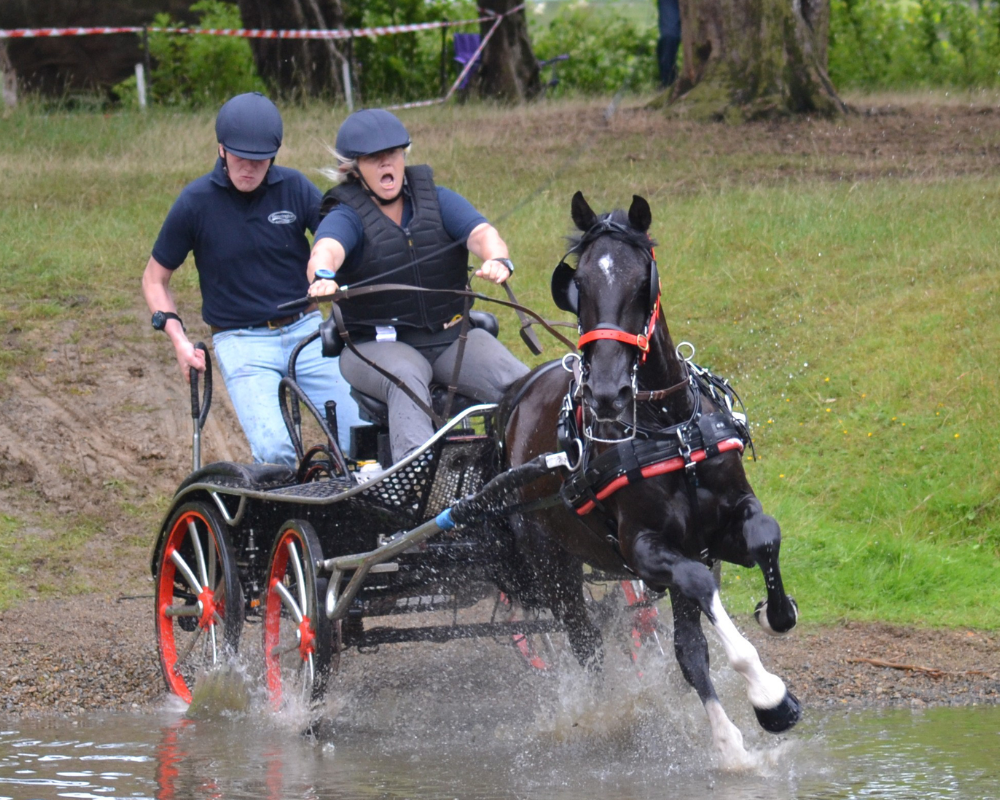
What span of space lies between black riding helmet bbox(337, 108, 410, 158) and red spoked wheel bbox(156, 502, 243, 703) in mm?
1668

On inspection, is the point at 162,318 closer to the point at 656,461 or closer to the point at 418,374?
the point at 418,374

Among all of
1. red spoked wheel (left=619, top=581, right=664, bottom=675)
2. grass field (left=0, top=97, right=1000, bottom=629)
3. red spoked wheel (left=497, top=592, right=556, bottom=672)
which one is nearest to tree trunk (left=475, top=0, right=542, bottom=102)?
grass field (left=0, top=97, right=1000, bottom=629)

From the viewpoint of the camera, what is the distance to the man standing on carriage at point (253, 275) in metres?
6.05

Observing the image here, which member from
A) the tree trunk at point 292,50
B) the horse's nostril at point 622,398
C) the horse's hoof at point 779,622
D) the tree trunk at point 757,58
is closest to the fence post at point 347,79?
the tree trunk at point 292,50

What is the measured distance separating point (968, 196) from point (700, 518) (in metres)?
8.35

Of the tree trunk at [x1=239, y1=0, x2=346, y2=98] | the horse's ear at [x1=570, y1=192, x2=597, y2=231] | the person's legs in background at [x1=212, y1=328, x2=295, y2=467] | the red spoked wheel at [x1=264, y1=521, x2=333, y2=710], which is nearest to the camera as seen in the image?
the horse's ear at [x1=570, y1=192, x2=597, y2=231]

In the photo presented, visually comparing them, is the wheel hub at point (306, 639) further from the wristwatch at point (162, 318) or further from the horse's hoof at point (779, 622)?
the horse's hoof at point (779, 622)

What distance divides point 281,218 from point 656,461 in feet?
8.37

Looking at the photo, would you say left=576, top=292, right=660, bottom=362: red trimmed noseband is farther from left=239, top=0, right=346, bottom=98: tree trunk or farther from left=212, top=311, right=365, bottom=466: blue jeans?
left=239, top=0, right=346, bottom=98: tree trunk

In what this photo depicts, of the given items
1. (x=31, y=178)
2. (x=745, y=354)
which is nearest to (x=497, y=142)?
(x=31, y=178)

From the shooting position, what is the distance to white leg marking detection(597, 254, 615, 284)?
13.9 ft

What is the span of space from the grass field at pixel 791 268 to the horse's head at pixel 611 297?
0.93 feet

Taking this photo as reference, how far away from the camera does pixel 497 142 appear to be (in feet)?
51.4

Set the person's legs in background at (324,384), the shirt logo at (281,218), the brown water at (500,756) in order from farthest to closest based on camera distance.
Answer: the shirt logo at (281,218)
the person's legs in background at (324,384)
the brown water at (500,756)
